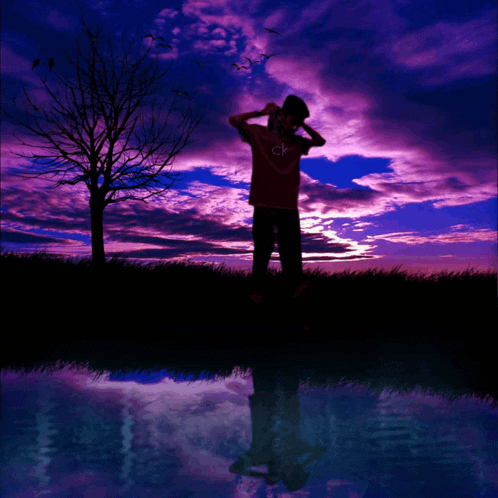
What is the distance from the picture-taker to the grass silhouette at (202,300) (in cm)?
635

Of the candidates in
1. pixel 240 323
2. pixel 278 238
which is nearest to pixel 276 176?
pixel 278 238

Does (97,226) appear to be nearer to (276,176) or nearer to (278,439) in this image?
(276,176)

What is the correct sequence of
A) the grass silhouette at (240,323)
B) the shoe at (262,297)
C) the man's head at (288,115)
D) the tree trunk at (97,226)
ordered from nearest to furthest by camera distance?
the grass silhouette at (240,323) < the man's head at (288,115) < the shoe at (262,297) < the tree trunk at (97,226)

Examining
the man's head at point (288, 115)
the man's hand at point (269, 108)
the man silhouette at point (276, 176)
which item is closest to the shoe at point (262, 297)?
the man silhouette at point (276, 176)

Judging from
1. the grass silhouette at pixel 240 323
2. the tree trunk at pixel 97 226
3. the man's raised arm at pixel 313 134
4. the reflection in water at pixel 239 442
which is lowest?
the reflection in water at pixel 239 442

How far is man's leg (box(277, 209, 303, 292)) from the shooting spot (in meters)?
6.74

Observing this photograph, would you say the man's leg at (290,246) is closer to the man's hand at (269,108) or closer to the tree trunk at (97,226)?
the man's hand at (269,108)

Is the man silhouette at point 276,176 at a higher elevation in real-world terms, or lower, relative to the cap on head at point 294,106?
lower

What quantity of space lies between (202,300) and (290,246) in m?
1.45

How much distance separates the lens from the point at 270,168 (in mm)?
6578

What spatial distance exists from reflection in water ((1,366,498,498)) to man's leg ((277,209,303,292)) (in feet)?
11.5

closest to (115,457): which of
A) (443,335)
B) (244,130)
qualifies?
(443,335)

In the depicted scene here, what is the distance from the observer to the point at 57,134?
38.5 ft

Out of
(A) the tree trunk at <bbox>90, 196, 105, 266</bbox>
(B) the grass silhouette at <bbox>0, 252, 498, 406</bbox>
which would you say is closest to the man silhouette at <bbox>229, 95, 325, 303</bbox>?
(B) the grass silhouette at <bbox>0, 252, 498, 406</bbox>
